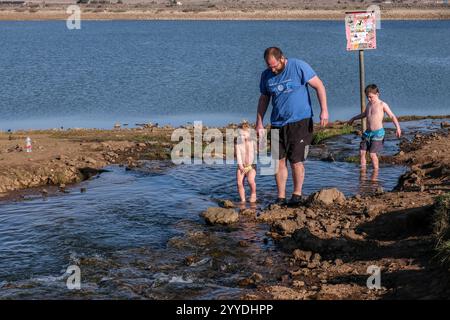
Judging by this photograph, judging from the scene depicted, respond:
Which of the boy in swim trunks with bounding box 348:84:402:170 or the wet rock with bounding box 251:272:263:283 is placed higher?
the boy in swim trunks with bounding box 348:84:402:170

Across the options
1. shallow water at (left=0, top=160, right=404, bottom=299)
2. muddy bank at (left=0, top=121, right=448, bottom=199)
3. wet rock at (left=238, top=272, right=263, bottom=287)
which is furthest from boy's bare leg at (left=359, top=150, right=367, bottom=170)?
wet rock at (left=238, top=272, right=263, bottom=287)

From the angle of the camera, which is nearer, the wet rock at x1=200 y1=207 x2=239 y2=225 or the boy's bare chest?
the wet rock at x1=200 y1=207 x2=239 y2=225

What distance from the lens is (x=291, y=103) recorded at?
34.9ft

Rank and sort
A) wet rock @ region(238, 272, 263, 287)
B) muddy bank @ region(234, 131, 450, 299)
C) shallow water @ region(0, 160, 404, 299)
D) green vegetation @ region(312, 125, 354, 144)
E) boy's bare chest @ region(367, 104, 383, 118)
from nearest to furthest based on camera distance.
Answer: muddy bank @ region(234, 131, 450, 299) < wet rock @ region(238, 272, 263, 287) < shallow water @ region(0, 160, 404, 299) < boy's bare chest @ region(367, 104, 383, 118) < green vegetation @ region(312, 125, 354, 144)

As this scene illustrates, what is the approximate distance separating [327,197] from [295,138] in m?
1.07

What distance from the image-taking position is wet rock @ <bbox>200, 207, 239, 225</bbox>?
10594 millimetres

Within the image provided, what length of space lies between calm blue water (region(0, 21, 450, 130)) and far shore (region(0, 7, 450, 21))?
2723 cm

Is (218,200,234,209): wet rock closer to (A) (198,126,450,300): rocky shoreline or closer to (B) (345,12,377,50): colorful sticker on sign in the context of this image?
(A) (198,126,450,300): rocky shoreline

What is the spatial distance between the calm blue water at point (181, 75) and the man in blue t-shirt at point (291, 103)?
505 inches

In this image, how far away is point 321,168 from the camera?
47.5 feet

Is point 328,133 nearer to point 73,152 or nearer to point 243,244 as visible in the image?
point 73,152

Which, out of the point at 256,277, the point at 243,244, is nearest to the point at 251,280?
the point at 256,277

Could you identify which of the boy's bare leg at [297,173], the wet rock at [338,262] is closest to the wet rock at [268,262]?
the wet rock at [338,262]
